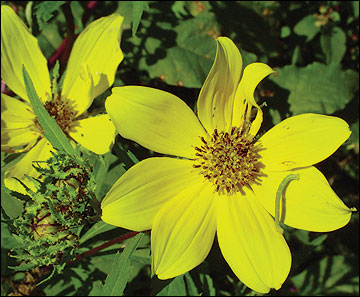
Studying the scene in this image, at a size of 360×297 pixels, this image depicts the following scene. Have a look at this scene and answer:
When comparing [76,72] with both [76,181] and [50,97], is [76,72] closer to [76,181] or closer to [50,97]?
[50,97]

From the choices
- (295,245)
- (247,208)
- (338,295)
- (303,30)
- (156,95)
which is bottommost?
(338,295)

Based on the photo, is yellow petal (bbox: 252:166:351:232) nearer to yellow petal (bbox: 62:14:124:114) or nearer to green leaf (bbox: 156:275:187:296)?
green leaf (bbox: 156:275:187:296)

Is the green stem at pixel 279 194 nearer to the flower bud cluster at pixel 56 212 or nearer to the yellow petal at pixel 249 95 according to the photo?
the yellow petal at pixel 249 95

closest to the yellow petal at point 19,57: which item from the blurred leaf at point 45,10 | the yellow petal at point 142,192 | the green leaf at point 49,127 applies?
the blurred leaf at point 45,10

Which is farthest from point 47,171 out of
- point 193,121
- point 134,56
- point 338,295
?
point 338,295

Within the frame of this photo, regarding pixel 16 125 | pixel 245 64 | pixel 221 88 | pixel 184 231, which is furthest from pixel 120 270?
pixel 245 64

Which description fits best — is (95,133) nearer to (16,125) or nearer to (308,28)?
(16,125)

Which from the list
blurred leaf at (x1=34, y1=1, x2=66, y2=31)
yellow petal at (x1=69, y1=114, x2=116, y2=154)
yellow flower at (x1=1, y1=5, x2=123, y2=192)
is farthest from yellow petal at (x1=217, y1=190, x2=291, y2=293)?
blurred leaf at (x1=34, y1=1, x2=66, y2=31)
